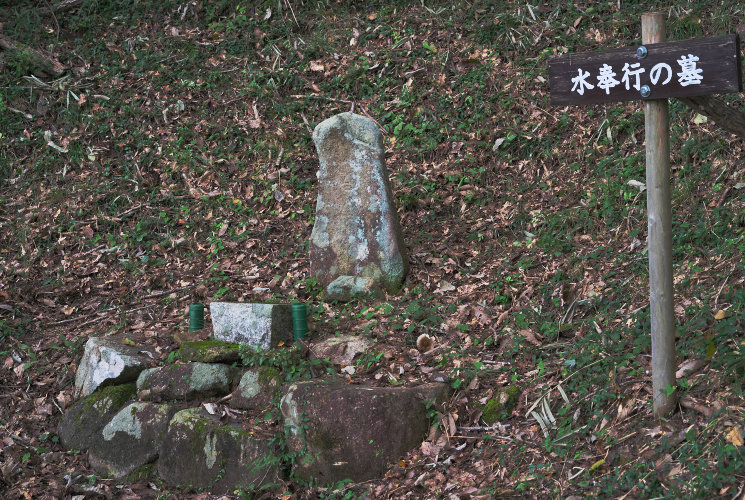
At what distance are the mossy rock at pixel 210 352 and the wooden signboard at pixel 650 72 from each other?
3417 millimetres

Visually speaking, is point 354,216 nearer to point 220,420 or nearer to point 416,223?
point 416,223

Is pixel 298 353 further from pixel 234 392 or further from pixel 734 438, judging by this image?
pixel 734 438

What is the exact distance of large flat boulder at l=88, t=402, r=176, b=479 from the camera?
5883 mm

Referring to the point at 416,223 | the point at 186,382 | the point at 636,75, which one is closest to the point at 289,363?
the point at 186,382

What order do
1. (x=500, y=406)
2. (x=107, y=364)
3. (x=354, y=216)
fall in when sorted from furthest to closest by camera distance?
(x=354, y=216) → (x=107, y=364) → (x=500, y=406)

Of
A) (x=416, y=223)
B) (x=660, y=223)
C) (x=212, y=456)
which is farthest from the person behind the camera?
(x=416, y=223)

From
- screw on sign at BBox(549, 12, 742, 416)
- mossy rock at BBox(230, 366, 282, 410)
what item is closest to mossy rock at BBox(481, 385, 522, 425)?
screw on sign at BBox(549, 12, 742, 416)

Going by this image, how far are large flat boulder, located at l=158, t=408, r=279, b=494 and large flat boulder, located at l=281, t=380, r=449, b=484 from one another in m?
0.26

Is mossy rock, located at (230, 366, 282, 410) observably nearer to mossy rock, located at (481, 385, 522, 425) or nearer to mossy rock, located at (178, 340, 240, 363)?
mossy rock, located at (178, 340, 240, 363)

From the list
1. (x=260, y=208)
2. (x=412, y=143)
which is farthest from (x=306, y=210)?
(x=412, y=143)

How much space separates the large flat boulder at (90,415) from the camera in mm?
6152

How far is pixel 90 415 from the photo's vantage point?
6211 mm

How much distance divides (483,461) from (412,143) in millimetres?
4771

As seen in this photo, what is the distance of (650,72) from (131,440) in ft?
15.4
